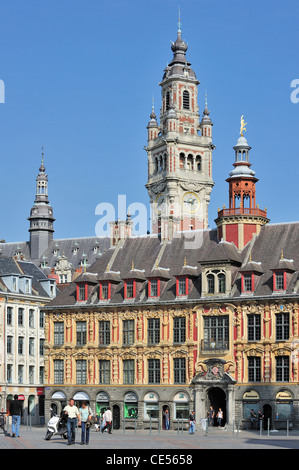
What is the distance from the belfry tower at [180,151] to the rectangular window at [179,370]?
73290mm

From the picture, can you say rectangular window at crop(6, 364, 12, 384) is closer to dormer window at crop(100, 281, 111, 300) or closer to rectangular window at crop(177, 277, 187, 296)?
dormer window at crop(100, 281, 111, 300)

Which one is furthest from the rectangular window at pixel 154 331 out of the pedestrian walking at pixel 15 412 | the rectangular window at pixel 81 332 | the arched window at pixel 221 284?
the pedestrian walking at pixel 15 412

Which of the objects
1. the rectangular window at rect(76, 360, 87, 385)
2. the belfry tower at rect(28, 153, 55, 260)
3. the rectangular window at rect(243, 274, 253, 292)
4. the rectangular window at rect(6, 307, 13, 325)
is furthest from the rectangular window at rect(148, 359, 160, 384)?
the belfry tower at rect(28, 153, 55, 260)

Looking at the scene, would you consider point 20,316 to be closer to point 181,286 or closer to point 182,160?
point 181,286

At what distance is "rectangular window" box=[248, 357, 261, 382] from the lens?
7681 centimetres

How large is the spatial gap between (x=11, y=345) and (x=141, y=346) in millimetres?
17702

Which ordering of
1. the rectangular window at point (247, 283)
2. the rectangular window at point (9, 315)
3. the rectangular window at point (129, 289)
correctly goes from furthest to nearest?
the rectangular window at point (9, 315)
the rectangular window at point (129, 289)
the rectangular window at point (247, 283)

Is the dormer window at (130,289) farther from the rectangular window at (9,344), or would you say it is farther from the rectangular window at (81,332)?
the rectangular window at (9,344)

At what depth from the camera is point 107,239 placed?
147 metres

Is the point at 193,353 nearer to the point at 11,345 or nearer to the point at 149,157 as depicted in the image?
the point at 11,345

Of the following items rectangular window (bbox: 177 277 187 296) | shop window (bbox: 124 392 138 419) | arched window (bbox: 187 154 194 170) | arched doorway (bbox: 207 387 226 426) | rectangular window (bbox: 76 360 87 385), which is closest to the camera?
arched doorway (bbox: 207 387 226 426)

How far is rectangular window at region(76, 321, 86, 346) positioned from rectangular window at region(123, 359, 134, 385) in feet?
14.5

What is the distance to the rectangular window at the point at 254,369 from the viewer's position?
76.8 m
